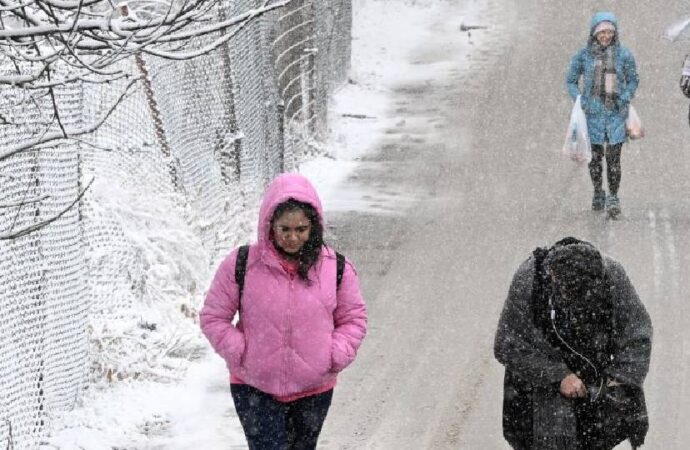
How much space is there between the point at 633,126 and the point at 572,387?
7838 millimetres

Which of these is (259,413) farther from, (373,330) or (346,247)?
(346,247)

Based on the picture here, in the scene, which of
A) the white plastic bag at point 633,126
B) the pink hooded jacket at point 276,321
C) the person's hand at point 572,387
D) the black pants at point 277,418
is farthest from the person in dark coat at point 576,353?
the white plastic bag at point 633,126

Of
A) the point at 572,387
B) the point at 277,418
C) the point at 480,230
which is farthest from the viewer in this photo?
the point at 480,230

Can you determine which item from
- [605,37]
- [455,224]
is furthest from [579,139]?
[455,224]

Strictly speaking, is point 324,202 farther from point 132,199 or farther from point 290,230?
point 290,230

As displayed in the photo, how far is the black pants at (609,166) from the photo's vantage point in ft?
43.9

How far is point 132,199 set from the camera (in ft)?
35.1

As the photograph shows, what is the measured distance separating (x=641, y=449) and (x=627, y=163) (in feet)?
25.1

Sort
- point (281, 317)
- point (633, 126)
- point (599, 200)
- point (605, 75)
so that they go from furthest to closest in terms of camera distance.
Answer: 1. point (599, 200)
2. point (633, 126)
3. point (605, 75)
4. point (281, 317)

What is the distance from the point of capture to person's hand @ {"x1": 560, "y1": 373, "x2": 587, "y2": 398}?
19.3ft

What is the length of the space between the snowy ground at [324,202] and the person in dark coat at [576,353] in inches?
111

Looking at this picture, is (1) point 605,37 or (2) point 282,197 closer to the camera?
(2) point 282,197

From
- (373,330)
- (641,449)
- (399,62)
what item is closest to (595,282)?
(641,449)

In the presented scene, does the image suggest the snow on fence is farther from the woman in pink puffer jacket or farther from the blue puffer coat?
the blue puffer coat
